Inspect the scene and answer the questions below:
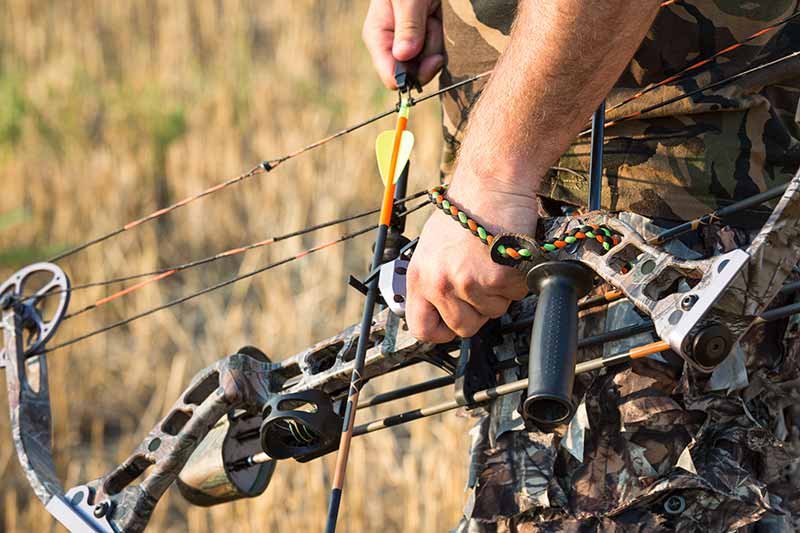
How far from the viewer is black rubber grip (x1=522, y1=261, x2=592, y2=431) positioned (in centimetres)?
150

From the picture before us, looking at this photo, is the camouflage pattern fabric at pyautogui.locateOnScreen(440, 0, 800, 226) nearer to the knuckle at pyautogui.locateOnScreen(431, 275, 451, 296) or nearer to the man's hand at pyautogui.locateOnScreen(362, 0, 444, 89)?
the knuckle at pyautogui.locateOnScreen(431, 275, 451, 296)

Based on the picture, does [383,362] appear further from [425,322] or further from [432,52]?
[432,52]

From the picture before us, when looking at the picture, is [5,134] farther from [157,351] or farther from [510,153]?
[510,153]

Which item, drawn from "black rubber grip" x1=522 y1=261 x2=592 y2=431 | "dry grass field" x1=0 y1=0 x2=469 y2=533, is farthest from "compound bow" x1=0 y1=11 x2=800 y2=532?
"dry grass field" x1=0 y1=0 x2=469 y2=533

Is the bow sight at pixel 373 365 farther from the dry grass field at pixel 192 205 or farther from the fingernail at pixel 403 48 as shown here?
the dry grass field at pixel 192 205

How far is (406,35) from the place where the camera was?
228cm

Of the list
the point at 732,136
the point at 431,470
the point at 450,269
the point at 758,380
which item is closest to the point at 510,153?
the point at 450,269

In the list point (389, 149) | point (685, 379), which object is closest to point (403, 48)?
point (389, 149)

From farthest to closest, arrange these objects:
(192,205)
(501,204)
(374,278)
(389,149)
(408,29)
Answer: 1. (192,205)
2. (408,29)
3. (389,149)
4. (374,278)
5. (501,204)

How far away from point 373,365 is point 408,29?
0.71 meters

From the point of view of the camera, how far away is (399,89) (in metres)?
2.25

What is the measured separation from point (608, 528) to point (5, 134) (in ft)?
16.7

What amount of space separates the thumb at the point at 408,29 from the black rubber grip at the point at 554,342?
2.73 feet

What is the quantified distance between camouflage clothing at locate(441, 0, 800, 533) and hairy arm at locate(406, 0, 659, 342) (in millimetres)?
239
